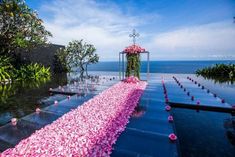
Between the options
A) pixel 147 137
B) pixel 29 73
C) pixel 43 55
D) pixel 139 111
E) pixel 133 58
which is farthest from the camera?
pixel 43 55

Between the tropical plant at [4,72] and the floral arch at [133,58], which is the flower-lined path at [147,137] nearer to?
the floral arch at [133,58]

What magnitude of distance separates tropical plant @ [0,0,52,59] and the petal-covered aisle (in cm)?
1088

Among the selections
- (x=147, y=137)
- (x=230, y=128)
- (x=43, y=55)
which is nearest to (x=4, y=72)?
(x=43, y=55)

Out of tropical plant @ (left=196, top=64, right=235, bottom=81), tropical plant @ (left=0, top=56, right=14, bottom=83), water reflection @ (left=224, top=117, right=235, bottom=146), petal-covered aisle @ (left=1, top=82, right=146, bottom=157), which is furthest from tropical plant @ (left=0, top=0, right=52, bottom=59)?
tropical plant @ (left=196, top=64, right=235, bottom=81)

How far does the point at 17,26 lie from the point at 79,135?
1330cm

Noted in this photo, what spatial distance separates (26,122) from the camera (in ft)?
16.6

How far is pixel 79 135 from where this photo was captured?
412cm

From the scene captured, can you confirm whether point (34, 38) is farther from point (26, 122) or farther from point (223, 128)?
point (223, 128)

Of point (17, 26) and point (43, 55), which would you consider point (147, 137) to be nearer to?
point (17, 26)

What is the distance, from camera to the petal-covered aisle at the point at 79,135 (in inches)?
137

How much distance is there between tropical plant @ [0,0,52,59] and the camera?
13141 mm

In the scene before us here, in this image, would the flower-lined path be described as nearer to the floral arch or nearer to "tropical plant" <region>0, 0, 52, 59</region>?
the floral arch

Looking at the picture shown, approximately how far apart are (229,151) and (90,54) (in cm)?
1736

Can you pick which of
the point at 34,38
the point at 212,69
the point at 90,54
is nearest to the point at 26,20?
the point at 34,38
